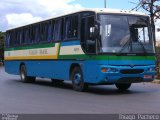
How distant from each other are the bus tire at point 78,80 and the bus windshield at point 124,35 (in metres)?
1.85

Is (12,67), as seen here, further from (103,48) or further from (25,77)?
(103,48)

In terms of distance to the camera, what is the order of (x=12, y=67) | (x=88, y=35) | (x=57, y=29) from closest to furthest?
(x=88, y=35) < (x=57, y=29) < (x=12, y=67)

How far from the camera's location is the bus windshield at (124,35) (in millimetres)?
16094

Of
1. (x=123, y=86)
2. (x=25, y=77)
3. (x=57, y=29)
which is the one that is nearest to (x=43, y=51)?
(x=57, y=29)

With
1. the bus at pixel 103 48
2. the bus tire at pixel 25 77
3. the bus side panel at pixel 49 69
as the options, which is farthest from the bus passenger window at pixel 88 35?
the bus tire at pixel 25 77

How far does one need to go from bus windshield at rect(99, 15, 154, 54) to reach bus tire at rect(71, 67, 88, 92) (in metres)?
1.85

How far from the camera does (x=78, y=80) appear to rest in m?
17.6

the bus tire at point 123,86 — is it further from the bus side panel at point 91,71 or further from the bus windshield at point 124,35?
the bus windshield at point 124,35

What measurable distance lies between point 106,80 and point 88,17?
2.40 meters

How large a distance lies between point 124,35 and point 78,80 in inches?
100

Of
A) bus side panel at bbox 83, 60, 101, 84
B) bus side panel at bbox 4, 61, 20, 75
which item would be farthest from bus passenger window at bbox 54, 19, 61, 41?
bus side panel at bbox 4, 61, 20, 75

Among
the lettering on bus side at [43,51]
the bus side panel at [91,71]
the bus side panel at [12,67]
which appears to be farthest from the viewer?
the bus side panel at [12,67]

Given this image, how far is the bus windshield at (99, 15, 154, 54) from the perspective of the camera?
52.8 feet

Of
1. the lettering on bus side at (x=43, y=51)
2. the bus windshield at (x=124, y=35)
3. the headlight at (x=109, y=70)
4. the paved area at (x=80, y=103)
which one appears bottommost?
the paved area at (x=80, y=103)
